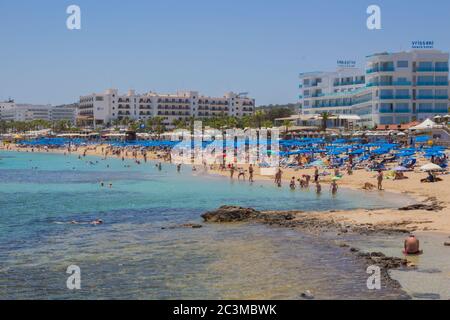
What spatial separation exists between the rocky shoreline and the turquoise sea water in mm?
608

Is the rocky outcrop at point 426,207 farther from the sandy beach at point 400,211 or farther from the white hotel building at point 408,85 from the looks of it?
the white hotel building at point 408,85

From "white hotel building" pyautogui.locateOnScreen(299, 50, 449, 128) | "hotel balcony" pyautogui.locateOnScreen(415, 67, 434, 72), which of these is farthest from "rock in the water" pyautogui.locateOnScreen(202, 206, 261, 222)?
"hotel balcony" pyautogui.locateOnScreen(415, 67, 434, 72)

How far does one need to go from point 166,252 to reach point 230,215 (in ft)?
23.4

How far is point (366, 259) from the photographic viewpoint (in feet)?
59.6

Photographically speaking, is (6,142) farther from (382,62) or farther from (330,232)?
(330,232)

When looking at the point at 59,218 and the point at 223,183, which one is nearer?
the point at 59,218

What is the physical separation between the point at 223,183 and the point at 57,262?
98.5 ft

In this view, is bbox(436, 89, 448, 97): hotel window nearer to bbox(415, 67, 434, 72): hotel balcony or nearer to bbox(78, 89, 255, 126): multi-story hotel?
bbox(415, 67, 434, 72): hotel balcony

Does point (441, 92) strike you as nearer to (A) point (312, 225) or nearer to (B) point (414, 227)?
(A) point (312, 225)

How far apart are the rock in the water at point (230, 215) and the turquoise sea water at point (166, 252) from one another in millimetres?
845

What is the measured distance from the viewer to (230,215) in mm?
26812

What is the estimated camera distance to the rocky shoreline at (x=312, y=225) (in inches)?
693

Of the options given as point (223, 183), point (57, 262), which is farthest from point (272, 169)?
point (57, 262)
